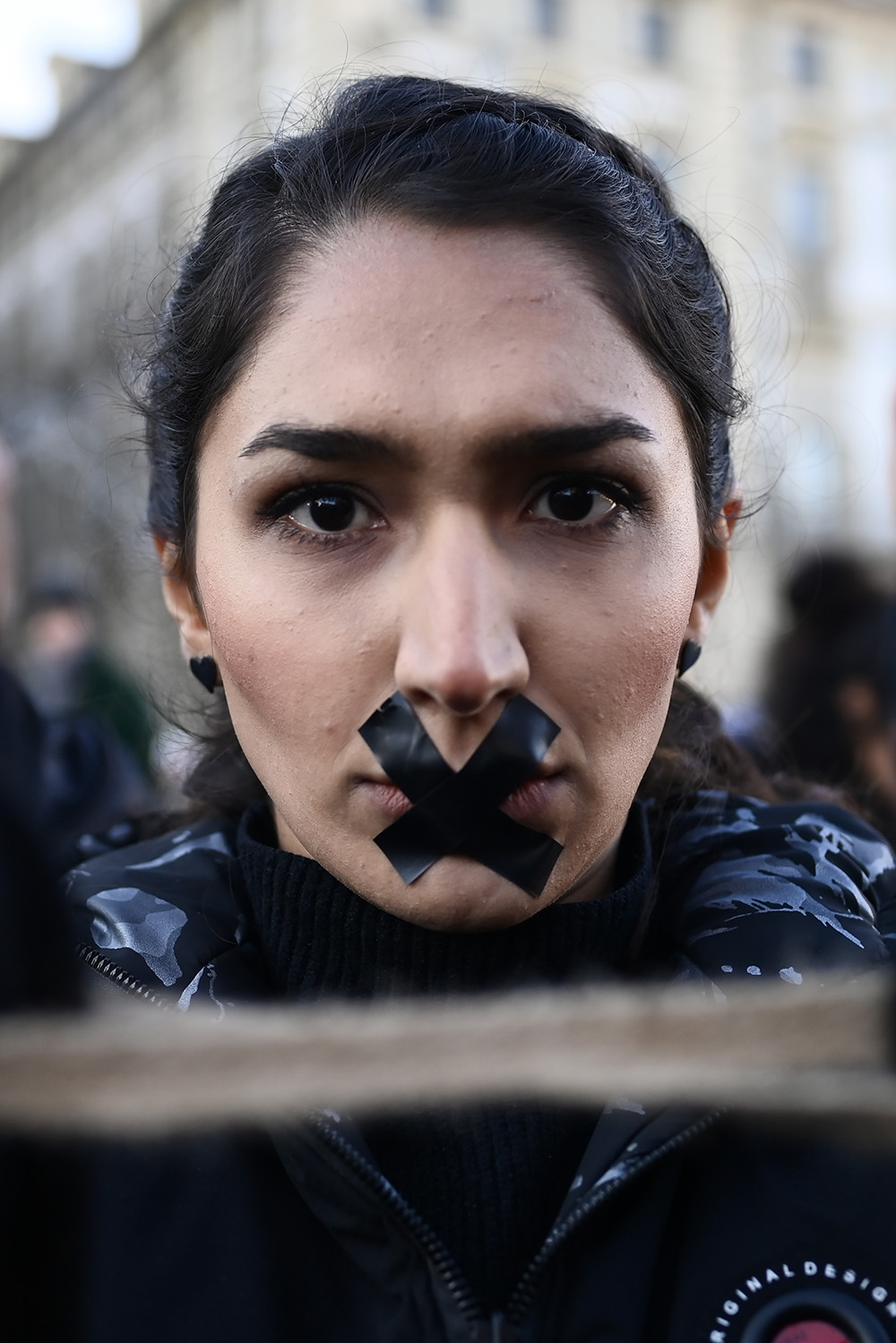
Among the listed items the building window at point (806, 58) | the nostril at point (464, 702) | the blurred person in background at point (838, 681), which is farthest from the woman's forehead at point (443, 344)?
the building window at point (806, 58)

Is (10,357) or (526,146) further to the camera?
(10,357)

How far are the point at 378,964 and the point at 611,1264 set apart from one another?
0.35 meters

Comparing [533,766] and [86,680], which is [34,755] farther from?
[86,680]

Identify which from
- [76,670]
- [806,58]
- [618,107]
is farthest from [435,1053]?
[806,58]

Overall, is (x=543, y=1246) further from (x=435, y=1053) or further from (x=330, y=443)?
(x=330, y=443)

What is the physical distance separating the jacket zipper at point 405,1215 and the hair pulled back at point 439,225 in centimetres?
57

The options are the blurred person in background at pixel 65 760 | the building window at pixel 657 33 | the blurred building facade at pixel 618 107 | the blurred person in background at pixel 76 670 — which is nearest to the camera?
the blurred person in background at pixel 65 760

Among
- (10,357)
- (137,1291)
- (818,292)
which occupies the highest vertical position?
(137,1291)

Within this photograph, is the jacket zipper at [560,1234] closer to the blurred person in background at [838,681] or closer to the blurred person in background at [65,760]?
the blurred person in background at [65,760]

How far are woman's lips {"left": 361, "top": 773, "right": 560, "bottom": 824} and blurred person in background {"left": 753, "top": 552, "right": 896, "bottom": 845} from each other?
56.7 inches

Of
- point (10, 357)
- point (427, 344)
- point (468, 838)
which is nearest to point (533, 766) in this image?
point (468, 838)

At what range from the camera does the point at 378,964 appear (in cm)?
118

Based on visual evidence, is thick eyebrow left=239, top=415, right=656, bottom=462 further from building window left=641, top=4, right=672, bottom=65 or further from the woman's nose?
building window left=641, top=4, right=672, bottom=65

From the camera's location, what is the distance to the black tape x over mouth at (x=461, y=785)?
3.39 ft
